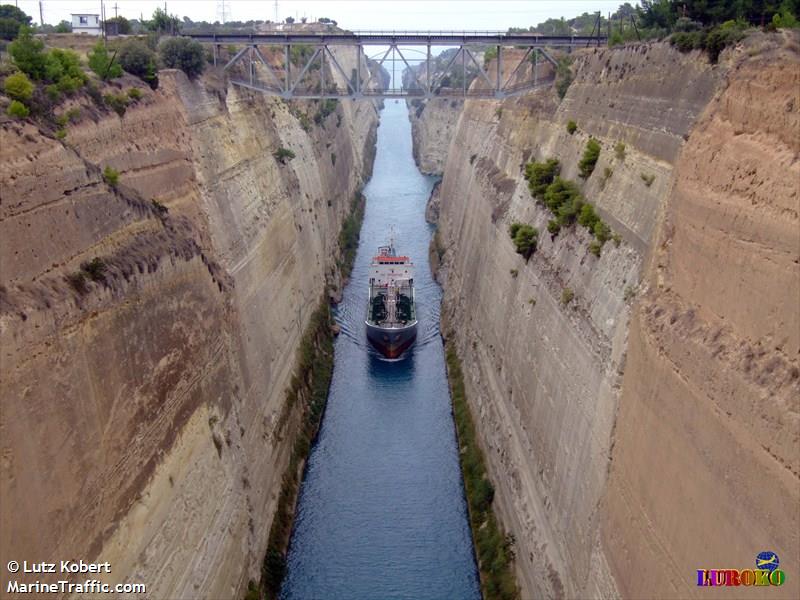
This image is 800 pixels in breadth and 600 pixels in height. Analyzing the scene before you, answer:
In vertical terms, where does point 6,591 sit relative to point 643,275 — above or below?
below

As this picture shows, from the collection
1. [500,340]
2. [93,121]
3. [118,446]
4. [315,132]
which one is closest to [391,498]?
[500,340]

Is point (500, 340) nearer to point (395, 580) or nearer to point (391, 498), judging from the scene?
point (391, 498)

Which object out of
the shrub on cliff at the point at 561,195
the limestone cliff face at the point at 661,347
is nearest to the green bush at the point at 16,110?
the limestone cliff face at the point at 661,347

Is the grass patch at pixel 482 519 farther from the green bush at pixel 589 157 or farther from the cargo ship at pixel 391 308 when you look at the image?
the green bush at pixel 589 157

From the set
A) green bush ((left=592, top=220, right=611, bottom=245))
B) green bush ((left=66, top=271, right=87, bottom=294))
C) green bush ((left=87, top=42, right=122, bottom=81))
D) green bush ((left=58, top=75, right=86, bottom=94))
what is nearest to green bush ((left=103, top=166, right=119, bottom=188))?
green bush ((left=58, top=75, right=86, bottom=94))

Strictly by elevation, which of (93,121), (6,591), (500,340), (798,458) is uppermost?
(93,121)

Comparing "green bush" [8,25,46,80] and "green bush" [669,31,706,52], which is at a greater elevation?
"green bush" [669,31,706,52]

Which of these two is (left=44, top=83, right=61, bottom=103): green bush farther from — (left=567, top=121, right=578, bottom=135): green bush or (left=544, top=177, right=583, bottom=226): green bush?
(left=567, top=121, right=578, bottom=135): green bush
